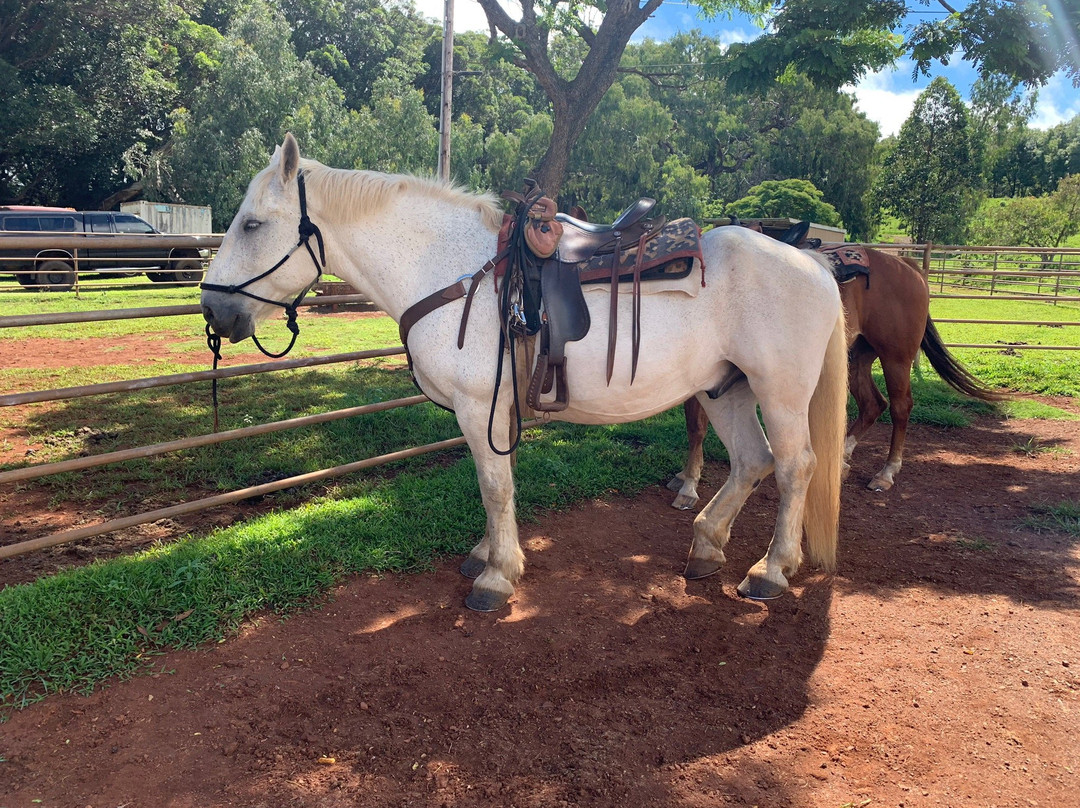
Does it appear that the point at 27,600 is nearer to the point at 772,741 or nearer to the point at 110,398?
the point at 772,741

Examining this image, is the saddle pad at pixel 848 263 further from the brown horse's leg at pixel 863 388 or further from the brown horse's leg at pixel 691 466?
the brown horse's leg at pixel 691 466

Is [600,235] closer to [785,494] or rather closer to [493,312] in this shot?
[493,312]

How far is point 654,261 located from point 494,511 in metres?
1.42

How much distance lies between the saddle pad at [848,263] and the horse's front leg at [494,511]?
3514 mm

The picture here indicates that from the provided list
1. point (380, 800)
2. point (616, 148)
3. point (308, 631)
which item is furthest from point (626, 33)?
point (616, 148)

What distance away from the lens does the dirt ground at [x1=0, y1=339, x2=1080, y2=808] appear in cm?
230

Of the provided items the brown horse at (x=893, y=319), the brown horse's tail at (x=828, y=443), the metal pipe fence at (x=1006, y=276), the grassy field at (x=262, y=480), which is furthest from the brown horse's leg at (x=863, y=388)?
the brown horse's tail at (x=828, y=443)

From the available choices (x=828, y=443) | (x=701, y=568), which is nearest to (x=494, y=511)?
(x=701, y=568)

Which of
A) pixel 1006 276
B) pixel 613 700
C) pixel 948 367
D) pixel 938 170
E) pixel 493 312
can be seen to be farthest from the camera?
pixel 938 170

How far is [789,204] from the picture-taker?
98.6ft

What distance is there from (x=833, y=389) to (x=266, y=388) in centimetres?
549

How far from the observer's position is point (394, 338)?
421 inches

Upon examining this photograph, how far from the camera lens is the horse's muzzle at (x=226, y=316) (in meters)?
3.19

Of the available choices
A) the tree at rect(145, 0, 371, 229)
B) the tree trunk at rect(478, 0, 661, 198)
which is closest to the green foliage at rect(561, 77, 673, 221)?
the tree at rect(145, 0, 371, 229)
